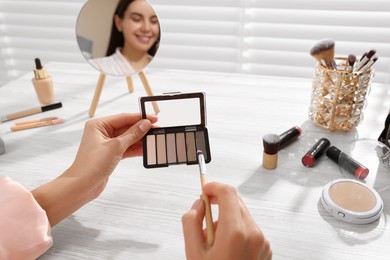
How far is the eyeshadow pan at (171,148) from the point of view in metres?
0.67

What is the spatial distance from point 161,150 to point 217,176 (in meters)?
0.12

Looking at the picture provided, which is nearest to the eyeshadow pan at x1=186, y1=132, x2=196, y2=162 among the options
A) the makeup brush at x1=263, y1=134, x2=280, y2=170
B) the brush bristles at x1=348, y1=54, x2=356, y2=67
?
the makeup brush at x1=263, y1=134, x2=280, y2=170

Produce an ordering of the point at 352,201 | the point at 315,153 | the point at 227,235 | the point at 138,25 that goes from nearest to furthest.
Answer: the point at 227,235, the point at 352,201, the point at 315,153, the point at 138,25

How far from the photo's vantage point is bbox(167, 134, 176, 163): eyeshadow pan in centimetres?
67

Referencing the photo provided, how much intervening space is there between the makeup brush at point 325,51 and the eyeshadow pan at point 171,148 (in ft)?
1.16

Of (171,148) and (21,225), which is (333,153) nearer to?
(171,148)

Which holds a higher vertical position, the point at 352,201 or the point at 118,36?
the point at 118,36

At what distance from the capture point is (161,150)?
0.68 metres

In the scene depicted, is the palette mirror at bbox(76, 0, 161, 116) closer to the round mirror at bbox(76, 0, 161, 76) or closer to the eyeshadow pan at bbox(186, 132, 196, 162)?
the round mirror at bbox(76, 0, 161, 76)

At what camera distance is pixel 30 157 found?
2.54ft

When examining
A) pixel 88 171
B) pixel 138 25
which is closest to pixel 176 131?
pixel 88 171

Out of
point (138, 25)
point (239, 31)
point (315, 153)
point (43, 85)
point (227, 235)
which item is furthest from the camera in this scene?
point (239, 31)

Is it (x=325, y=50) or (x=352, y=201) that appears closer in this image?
(x=352, y=201)

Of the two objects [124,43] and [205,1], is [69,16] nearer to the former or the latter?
[205,1]
